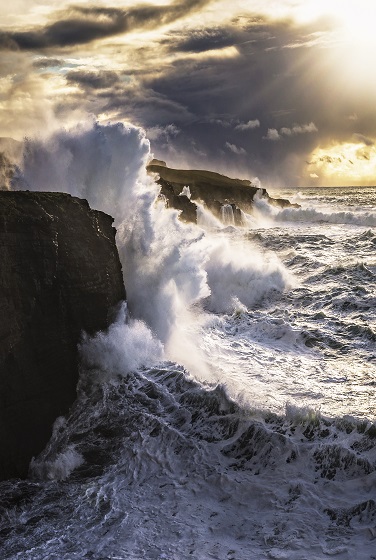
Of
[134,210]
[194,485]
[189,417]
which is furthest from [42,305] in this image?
[134,210]

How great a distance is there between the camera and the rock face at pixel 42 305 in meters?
9.41

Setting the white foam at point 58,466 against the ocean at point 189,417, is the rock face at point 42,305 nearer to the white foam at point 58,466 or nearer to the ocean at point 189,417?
the white foam at point 58,466

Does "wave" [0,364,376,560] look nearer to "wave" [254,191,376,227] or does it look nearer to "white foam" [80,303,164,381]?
"white foam" [80,303,164,381]

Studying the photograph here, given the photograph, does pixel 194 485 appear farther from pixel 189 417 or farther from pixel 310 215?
pixel 310 215

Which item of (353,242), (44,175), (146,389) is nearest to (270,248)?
(353,242)

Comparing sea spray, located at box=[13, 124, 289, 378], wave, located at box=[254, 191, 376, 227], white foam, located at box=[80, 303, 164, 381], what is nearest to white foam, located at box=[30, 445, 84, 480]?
white foam, located at box=[80, 303, 164, 381]

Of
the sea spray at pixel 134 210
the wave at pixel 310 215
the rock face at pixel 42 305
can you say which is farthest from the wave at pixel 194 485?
the wave at pixel 310 215

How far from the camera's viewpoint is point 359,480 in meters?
7.91

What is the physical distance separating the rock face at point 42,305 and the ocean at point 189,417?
0.39 meters

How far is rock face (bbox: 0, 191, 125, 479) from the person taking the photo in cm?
941

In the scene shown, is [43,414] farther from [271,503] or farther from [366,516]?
[366,516]

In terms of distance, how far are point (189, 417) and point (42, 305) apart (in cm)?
347

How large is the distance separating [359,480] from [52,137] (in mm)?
11479

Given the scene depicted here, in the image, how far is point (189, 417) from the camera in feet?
33.0
